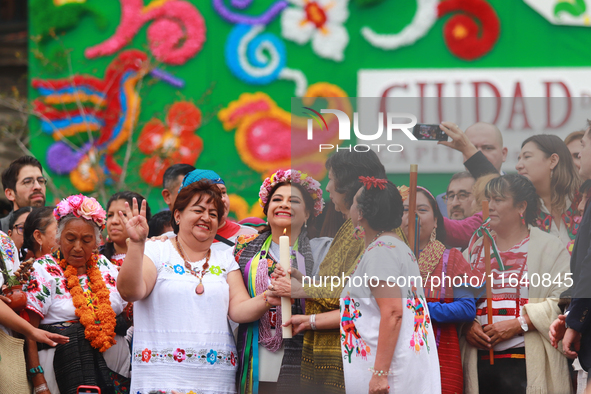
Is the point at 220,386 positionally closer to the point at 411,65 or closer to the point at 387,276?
the point at 387,276

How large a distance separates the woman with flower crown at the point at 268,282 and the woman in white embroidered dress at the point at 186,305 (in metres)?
0.09

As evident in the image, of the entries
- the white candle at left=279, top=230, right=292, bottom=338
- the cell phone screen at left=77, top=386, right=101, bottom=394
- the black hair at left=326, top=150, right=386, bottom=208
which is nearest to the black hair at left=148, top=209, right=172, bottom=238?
the cell phone screen at left=77, top=386, right=101, bottom=394

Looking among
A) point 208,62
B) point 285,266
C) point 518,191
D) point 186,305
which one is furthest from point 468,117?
point 208,62

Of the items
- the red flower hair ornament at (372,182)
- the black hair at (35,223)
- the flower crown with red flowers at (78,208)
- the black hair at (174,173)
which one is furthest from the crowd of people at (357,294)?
the black hair at (174,173)

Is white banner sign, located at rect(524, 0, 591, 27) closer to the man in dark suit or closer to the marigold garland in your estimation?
the man in dark suit

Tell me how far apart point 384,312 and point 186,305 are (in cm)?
93

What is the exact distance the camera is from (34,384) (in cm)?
334

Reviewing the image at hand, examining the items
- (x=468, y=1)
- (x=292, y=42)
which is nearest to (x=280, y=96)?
(x=292, y=42)

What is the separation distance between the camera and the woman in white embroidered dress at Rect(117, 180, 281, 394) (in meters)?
3.12

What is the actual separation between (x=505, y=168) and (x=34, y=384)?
252 cm

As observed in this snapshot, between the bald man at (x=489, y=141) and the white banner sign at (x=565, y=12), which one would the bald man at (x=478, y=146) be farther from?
the white banner sign at (x=565, y=12)

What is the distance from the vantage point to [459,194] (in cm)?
325

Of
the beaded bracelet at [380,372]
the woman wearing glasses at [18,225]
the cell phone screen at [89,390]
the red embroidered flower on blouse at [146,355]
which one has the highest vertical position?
the woman wearing glasses at [18,225]

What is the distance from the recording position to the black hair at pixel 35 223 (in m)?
4.00
